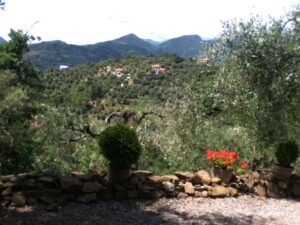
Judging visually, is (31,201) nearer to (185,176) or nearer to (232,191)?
(185,176)

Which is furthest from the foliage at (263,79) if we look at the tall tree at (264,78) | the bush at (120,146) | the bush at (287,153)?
the bush at (120,146)

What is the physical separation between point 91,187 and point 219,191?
2.93m

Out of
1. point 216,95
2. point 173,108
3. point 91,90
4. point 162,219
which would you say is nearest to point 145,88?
point 91,90

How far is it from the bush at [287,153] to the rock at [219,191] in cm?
162

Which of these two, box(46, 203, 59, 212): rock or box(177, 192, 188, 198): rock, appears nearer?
box(46, 203, 59, 212): rock

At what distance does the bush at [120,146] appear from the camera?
26.8ft

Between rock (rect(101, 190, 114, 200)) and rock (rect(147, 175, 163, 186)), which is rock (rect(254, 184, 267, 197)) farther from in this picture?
rock (rect(101, 190, 114, 200))

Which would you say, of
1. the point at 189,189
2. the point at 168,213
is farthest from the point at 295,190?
the point at 168,213

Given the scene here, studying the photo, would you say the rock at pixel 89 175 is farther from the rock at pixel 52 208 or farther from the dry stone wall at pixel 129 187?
the rock at pixel 52 208

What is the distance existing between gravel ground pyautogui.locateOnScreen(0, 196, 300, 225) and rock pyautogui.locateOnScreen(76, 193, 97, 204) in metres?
0.12

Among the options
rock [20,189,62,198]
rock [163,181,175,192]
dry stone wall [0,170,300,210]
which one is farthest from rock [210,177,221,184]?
rock [20,189,62,198]

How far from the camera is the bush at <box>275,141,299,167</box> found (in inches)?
384

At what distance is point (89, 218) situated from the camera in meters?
7.00

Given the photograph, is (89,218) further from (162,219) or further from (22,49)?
(22,49)
